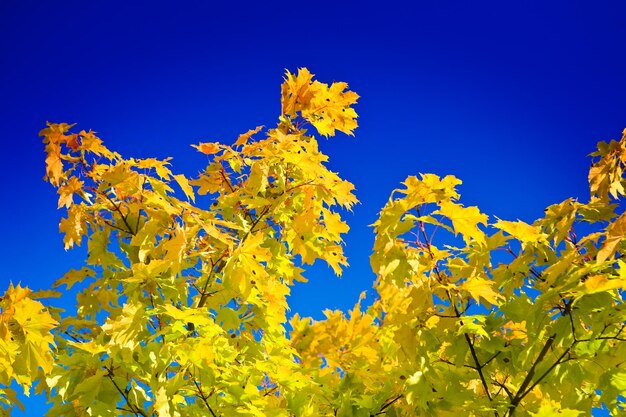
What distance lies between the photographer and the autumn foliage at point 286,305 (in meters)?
2.63

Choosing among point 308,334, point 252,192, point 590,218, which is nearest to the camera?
point 590,218

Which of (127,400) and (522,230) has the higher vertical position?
(522,230)

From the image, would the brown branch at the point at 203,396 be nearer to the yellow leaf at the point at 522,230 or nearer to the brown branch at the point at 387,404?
the brown branch at the point at 387,404

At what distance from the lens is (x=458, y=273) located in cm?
309

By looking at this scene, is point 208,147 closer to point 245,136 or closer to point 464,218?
point 245,136

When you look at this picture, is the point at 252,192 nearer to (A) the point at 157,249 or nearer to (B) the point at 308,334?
(A) the point at 157,249

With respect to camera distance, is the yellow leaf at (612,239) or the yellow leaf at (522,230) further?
→ the yellow leaf at (522,230)

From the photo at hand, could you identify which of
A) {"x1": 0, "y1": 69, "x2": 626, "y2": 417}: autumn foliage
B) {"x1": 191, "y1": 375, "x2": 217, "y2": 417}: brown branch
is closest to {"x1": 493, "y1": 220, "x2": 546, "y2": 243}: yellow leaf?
{"x1": 0, "y1": 69, "x2": 626, "y2": 417}: autumn foliage

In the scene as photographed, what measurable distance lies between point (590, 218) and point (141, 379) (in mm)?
2843

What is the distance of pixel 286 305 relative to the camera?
152 inches

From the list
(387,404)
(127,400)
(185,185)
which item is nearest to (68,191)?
(185,185)

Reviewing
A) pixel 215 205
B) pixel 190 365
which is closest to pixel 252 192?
pixel 215 205

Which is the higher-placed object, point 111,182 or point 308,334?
point 111,182

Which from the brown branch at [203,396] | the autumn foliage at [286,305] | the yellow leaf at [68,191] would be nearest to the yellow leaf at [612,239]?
→ the autumn foliage at [286,305]
